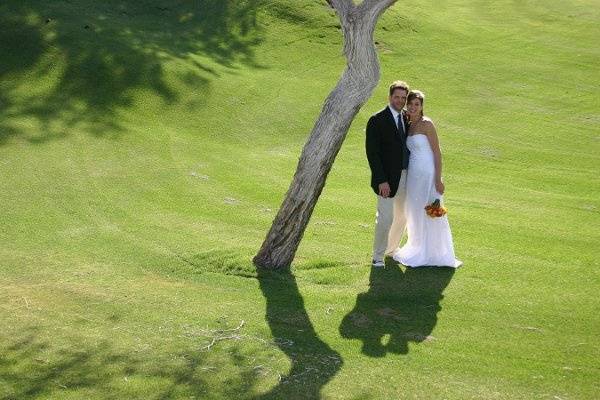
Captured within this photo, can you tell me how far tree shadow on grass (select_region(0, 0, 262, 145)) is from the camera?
17466 millimetres

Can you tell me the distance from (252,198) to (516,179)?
19.1 feet

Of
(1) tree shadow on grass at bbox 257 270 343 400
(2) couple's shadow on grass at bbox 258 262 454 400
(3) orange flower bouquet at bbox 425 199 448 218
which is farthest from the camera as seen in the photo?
(3) orange flower bouquet at bbox 425 199 448 218

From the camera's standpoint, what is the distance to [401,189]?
11.1m

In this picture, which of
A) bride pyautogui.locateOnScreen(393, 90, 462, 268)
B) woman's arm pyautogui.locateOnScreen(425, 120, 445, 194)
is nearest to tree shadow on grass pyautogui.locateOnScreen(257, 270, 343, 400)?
bride pyautogui.locateOnScreen(393, 90, 462, 268)

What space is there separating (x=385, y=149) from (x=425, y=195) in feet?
2.91

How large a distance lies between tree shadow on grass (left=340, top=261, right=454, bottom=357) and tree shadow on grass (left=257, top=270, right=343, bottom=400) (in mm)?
423

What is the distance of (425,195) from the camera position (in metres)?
10.9

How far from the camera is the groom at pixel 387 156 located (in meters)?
10.4

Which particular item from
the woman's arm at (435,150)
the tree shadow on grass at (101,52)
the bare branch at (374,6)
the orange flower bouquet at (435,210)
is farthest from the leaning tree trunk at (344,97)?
the tree shadow on grass at (101,52)

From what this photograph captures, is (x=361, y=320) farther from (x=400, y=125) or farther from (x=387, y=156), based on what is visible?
(x=400, y=125)

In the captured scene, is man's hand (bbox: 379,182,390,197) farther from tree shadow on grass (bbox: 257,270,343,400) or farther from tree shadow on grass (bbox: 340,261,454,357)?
tree shadow on grass (bbox: 257,270,343,400)

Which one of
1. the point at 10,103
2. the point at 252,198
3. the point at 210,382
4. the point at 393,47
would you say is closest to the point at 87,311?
the point at 210,382

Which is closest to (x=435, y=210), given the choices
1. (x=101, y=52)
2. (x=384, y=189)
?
(x=384, y=189)

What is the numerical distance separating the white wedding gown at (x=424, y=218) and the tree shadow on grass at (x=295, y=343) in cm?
185
